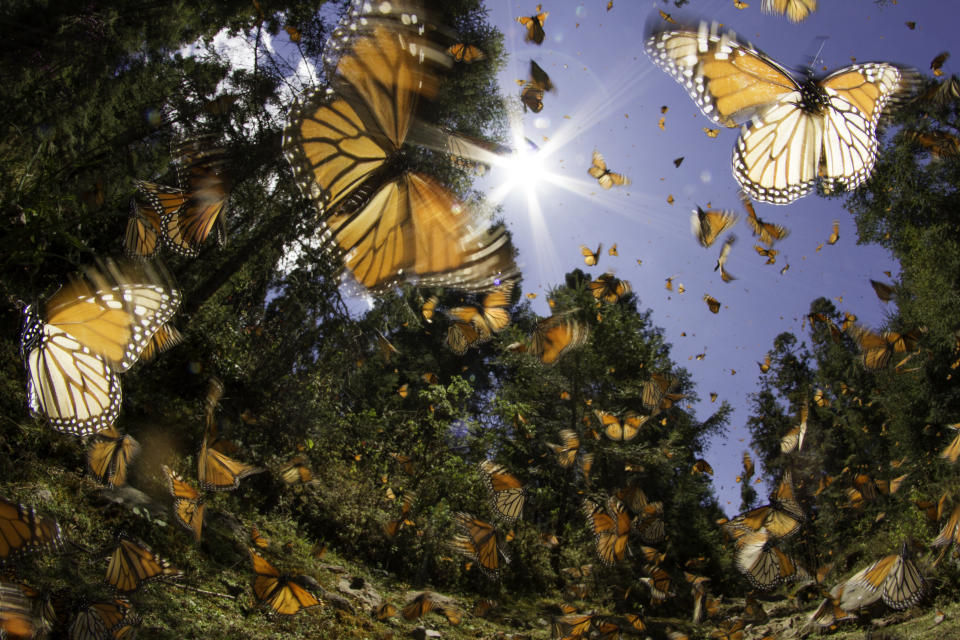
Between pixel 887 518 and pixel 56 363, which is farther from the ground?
pixel 887 518

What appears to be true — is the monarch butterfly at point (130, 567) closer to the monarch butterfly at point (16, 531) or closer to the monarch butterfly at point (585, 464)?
the monarch butterfly at point (16, 531)

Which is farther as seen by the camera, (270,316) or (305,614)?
(270,316)

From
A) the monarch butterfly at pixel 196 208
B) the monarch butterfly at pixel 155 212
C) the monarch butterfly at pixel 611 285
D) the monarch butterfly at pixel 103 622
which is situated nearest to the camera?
the monarch butterfly at pixel 103 622

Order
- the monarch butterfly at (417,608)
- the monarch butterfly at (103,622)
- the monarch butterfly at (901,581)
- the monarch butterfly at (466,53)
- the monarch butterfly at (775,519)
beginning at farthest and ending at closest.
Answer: the monarch butterfly at (466,53), the monarch butterfly at (417,608), the monarch butterfly at (775,519), the monarch butterfly at (901,581), the monarch butterfly at (103,622)

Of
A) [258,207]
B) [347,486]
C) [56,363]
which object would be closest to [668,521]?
[347,486]

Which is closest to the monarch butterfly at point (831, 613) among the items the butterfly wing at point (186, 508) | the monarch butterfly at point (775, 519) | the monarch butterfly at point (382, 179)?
the monarch butterfly at point (775, 519)

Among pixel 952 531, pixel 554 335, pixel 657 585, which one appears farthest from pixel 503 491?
pixel 657 585

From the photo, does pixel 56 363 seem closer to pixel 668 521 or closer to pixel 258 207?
pixel 258 207
